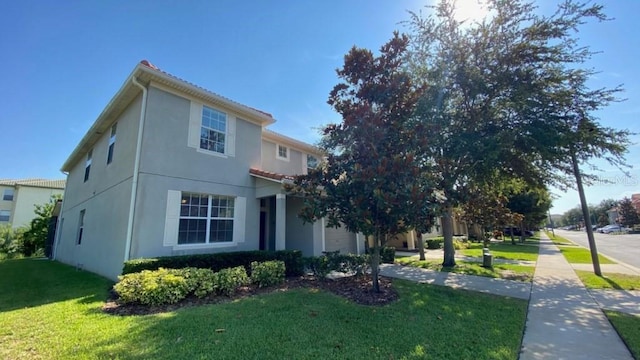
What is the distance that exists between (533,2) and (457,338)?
45.2 ft

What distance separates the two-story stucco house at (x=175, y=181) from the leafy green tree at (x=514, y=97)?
7344 millimetres

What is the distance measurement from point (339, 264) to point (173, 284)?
5.07m

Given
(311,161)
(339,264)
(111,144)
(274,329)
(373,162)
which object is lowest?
(274,329)

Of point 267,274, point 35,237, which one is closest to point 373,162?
point 267,274

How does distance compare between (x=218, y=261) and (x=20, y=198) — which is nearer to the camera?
(x=218, y=261)

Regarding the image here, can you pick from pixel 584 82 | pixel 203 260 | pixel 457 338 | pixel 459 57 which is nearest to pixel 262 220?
pixel 203 260

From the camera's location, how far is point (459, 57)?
12.0m

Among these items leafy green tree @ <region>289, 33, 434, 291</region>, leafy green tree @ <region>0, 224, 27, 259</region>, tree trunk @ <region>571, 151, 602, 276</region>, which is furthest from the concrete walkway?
leafy green tree @ <region>0, 224, 27, 259</region>

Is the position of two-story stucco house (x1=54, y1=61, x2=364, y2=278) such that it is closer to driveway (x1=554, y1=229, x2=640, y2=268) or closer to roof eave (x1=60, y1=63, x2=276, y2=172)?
roof eave (x1=60, y1=63, x2=276, y2=172)

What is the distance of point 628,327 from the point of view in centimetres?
528

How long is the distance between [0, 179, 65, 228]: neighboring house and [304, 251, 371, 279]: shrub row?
137ft

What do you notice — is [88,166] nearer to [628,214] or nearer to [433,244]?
[433,244]

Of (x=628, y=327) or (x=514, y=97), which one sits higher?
(x=514, y=97)

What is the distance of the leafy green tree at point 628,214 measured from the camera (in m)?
52.4
